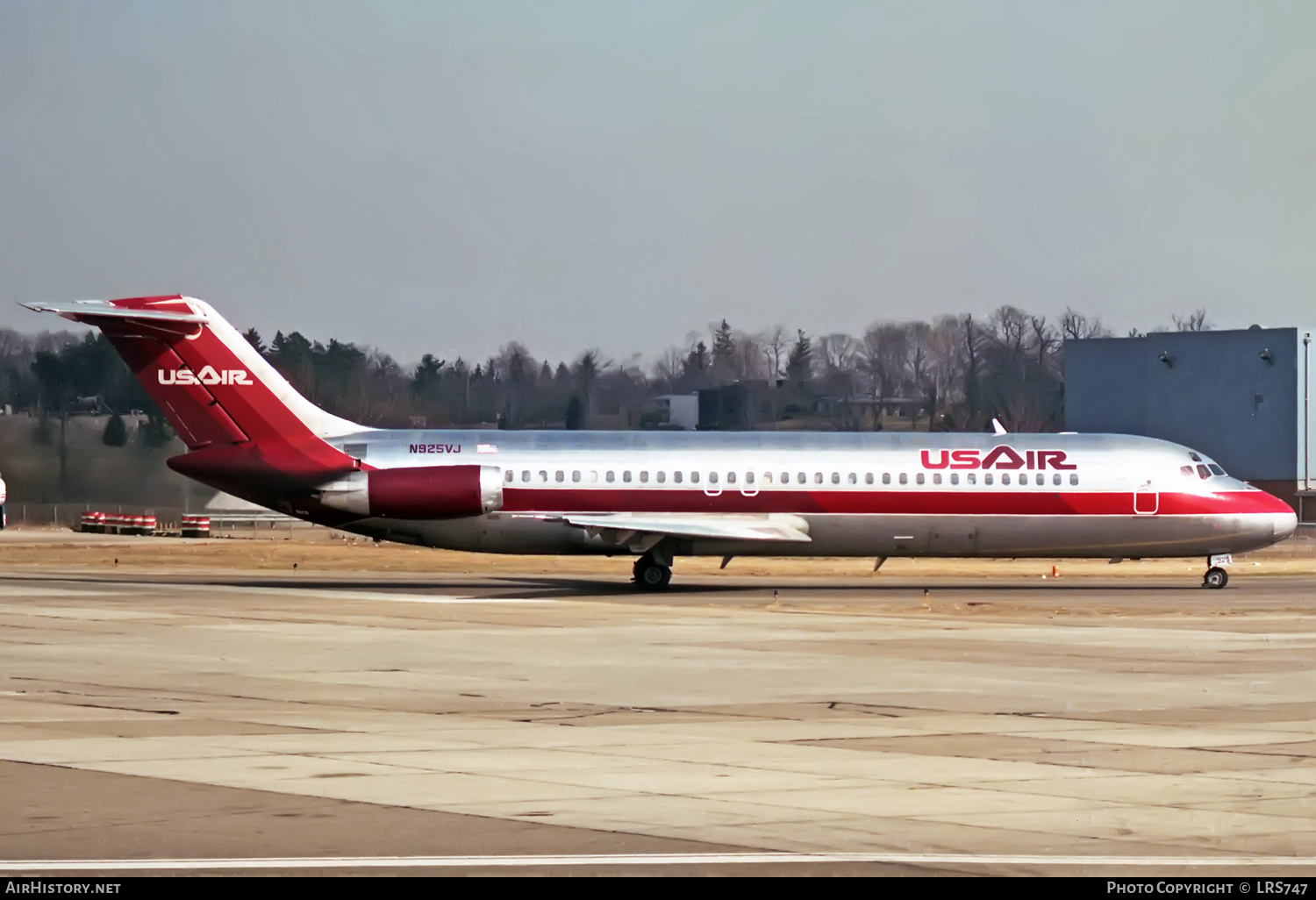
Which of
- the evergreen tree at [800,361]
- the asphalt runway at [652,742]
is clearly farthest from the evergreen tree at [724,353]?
the asphalt runway at [652,742]

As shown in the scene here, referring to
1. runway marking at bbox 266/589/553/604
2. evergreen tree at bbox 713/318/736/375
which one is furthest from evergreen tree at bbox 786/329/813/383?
runway marking at bbox 266/589/553/604

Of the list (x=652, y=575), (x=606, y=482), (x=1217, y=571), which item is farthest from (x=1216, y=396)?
(x=606, y=482)

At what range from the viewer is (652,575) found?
4112cm

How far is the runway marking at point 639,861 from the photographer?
394 inches

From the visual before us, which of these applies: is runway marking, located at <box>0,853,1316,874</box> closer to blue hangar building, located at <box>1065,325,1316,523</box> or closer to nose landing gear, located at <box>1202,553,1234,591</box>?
nose landing gear, located at <box>1202,553,1234,591</box>

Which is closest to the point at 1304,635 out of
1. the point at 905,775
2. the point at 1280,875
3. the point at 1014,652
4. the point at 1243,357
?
the point at 1014,652

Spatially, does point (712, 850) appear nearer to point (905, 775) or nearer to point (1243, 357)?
point (905, 775)

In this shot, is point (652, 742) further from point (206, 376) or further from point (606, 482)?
point (206, 376)

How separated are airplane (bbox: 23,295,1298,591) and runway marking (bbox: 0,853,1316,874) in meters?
29.2

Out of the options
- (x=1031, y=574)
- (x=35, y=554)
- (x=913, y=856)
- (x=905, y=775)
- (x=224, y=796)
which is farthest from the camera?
(x=35, y=554)

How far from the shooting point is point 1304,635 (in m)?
28.2

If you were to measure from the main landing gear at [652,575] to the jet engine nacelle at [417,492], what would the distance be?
371 centimetres

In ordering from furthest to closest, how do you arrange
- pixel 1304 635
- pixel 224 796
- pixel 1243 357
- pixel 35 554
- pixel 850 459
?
1. pixel 1243 357
2. pixel 35 554
3. pixel 850 459
4. pixel 1304 635
5. pixel 224 796

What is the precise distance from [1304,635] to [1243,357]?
46.0 metres
